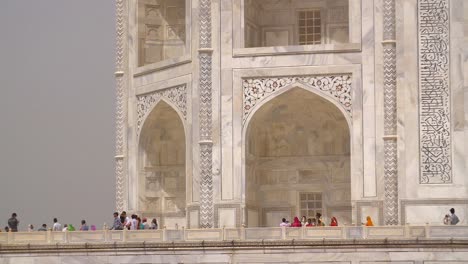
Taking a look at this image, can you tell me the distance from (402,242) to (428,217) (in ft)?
7.33

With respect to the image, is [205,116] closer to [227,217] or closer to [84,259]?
[227,217]

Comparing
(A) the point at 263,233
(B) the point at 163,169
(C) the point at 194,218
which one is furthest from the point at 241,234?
(B) the point at 163,169

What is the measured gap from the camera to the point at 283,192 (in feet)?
111

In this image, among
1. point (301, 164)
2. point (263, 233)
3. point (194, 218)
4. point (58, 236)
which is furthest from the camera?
point (301, 164)

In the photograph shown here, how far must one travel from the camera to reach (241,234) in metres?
28.6

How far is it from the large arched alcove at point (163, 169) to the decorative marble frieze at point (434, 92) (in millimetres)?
7212

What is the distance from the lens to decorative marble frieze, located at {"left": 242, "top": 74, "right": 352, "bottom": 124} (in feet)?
104

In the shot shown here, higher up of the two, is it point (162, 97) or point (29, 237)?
point (162, 97)

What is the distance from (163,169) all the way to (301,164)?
3773 mm

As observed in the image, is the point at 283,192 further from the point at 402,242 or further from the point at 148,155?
the point at 402,242

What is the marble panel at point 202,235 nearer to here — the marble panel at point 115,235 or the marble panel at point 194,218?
the marble panel at point 115,235

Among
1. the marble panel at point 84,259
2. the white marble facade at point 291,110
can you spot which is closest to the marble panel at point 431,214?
the white marble facade at point 291,110

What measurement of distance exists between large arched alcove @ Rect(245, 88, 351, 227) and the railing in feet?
14.6

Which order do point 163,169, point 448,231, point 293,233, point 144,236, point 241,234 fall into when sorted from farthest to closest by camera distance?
point 163,169
point 144,236
point 241,234
point 293,233
point 448,231
